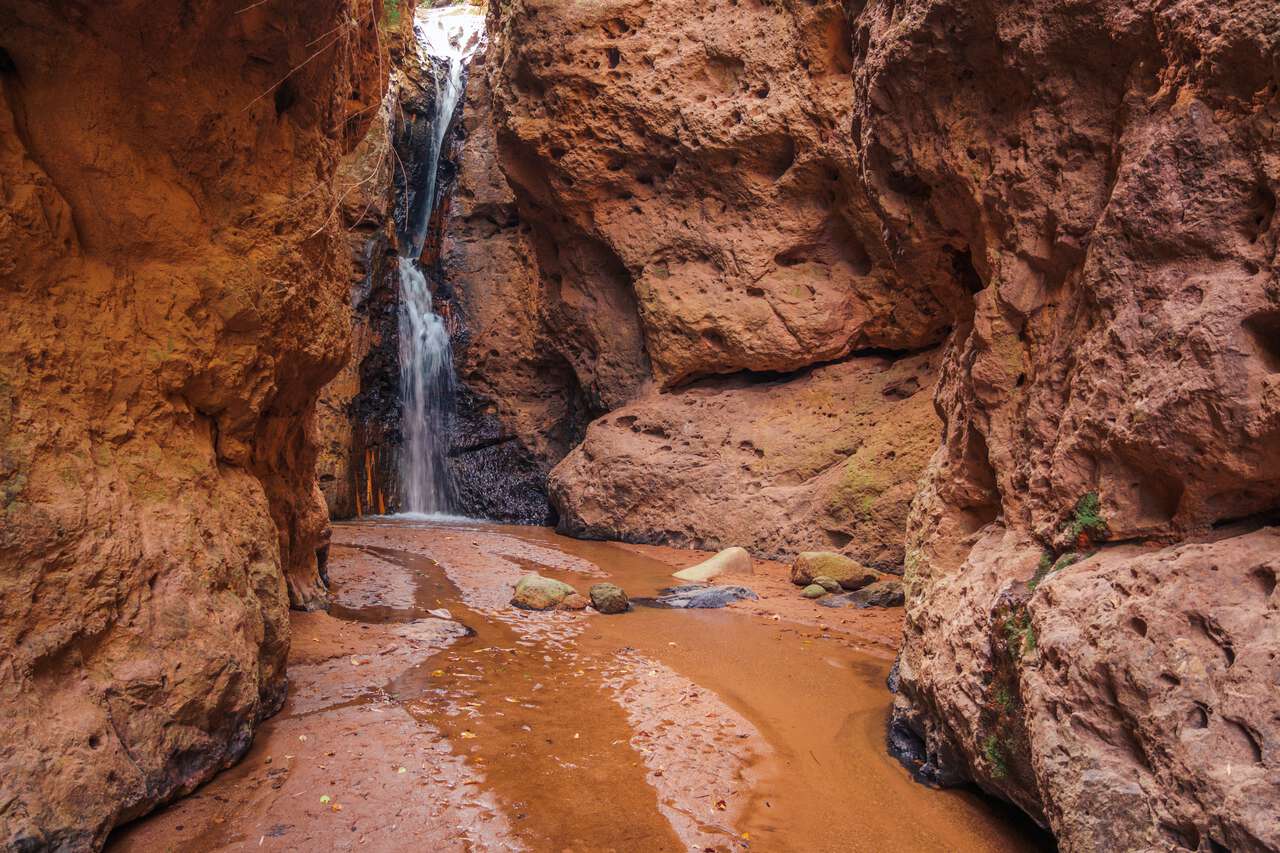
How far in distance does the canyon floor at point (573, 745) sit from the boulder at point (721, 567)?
195cm

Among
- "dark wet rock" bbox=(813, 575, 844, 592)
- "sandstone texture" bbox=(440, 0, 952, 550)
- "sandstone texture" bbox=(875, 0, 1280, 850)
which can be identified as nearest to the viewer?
"sandstone texture" bbox=(875, 0, 1280, 850)

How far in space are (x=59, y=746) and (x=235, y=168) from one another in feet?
8.77

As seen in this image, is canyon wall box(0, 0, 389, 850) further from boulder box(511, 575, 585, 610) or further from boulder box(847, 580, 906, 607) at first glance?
boulder box(847, 580, 906, 607)

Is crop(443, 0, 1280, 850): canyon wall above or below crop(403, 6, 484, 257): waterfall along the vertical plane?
below

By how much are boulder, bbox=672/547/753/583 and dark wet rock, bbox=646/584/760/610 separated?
2.67 feet

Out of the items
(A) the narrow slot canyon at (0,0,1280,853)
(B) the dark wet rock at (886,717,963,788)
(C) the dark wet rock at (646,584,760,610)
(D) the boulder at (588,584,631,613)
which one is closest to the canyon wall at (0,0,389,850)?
(A) the narrow slot canyon at (0,0,1280,853)

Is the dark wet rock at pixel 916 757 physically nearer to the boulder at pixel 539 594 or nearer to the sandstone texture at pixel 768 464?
the boulder at pixel 539 594

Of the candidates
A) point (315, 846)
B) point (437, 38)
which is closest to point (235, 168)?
point (315, 846)

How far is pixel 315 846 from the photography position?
3.00 meters

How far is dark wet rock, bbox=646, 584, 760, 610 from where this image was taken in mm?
7477

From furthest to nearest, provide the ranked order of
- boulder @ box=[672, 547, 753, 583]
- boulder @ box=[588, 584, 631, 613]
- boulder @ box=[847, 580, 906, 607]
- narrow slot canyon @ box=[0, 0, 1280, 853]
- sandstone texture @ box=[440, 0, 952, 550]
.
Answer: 1. sandstone texture @ box=[440, 0, 952, 550]
2. boulder @ box=[672, 547, 753, 583]
3. boulder @ box=[847, 580, 906, 607]
4. boulder @ box=[588, 584, 631, 613]
5. narrow slot canyon @ box=[0, 0, 1280, 853]

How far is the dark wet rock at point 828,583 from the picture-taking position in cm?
809

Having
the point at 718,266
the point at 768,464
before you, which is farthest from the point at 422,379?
the point at 768,464

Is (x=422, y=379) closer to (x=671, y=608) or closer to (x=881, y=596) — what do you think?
(x=671, y=608)
